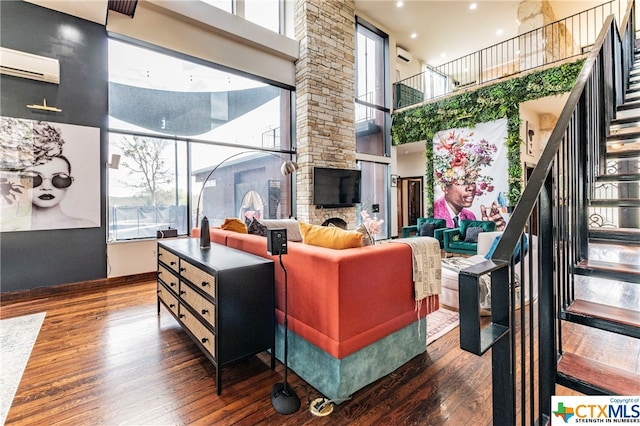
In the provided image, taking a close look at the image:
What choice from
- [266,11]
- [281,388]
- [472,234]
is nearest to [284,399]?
[281,388]

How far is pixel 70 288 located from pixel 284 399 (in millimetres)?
3830

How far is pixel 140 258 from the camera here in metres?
4.52

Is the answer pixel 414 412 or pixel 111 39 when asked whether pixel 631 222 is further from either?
pixel 111 39

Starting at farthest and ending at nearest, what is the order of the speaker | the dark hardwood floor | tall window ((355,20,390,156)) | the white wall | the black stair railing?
tall window ((355,20,390,156)) < the white wall < the speaker < the dark hardwood floor < the black stair railing

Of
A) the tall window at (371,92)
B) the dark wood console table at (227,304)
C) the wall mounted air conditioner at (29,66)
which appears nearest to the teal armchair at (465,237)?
the tall window at (371,92)

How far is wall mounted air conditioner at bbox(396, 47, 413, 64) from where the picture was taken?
8.91 metres

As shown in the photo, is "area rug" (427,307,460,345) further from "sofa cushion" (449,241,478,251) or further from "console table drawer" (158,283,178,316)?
"sofa cushion" (449,241,478,251)

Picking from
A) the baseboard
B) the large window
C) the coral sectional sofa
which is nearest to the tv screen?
the large window

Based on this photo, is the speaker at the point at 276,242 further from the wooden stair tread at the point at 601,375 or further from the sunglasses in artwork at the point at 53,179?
the sunglasses in artwork at the point at 53,179

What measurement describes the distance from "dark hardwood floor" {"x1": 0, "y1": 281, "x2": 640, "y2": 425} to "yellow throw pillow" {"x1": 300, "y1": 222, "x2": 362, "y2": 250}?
79cm

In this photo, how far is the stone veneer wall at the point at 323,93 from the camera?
6.10 m

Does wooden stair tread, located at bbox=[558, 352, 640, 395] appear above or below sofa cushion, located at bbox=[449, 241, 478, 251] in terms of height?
below

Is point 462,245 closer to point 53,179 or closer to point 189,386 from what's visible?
point 189,386

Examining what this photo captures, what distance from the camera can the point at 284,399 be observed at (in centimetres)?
178
